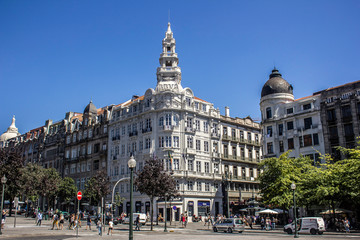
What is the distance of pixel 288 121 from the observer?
56.2m

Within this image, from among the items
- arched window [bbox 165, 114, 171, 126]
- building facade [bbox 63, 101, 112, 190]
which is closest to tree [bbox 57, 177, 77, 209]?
building facade [bbox 63, 101, 112, 190]

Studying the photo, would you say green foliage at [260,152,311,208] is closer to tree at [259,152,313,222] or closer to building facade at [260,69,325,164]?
tree at [259,152,313,222]

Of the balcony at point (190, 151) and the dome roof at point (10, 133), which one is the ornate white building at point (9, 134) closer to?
the dome roof at point (10, 133)

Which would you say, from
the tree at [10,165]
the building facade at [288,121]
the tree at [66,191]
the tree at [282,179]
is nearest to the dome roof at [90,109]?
the tree at [66,191]

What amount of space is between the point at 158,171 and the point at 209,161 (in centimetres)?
2103

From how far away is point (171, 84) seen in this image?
2397 inches

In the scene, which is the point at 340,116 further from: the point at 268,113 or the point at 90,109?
the point at 90,109

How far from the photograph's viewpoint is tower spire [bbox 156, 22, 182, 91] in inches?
2411

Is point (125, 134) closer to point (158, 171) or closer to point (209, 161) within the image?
point (209, 161)

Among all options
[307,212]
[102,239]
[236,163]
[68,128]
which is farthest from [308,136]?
[68,128]

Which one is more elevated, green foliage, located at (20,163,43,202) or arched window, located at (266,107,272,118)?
arched window, located at (266,107,272,118)

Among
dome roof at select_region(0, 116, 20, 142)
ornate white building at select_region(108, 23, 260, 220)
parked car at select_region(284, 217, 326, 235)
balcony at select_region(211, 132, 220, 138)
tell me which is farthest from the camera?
dome roof at select_region(0, 116, 20, 142)

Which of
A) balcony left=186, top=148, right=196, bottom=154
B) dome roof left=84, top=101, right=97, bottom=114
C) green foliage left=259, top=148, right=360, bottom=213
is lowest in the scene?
green foliage left=259, top=148, right=360, bottom=213

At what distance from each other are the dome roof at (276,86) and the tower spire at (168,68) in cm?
1458
